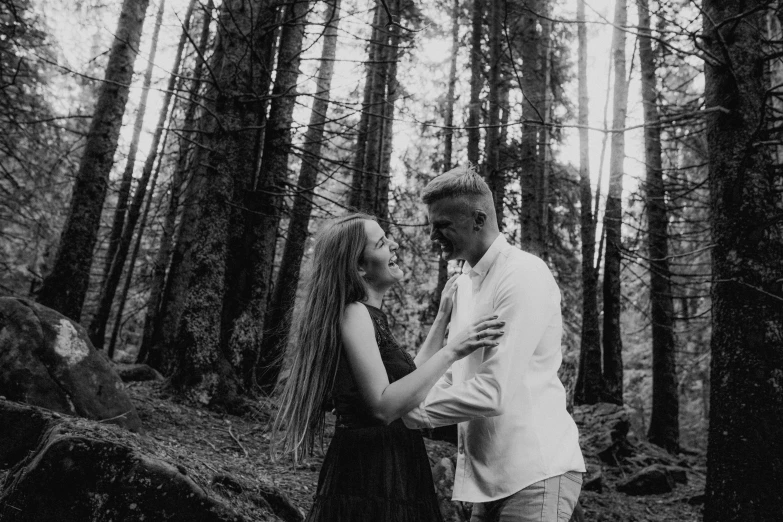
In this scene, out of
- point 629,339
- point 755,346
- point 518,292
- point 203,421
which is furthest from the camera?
point 629,339

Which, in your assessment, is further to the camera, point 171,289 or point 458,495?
point 171,289

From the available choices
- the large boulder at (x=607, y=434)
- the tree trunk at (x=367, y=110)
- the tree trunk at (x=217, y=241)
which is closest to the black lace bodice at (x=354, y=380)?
the tree trunk at (x=217, y=241)

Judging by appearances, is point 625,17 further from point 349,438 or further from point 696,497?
point 349,438

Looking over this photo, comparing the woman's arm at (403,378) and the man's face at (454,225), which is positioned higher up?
the man's face at (454,225)

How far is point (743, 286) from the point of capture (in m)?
4.67

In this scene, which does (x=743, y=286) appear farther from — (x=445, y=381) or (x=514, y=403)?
(x=514, y=403)

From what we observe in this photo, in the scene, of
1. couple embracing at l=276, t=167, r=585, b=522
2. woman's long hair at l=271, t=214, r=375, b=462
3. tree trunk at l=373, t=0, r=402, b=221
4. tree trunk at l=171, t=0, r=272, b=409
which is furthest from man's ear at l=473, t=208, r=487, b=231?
tree trunk at l=373, t=0, r=402, b=221

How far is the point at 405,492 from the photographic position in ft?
8.49

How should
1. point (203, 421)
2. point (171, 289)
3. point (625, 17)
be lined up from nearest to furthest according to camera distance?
point (203, 421)
point (171, 289)
point (625, 17)

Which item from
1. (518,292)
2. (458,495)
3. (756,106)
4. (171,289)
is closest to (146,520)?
(458,495)

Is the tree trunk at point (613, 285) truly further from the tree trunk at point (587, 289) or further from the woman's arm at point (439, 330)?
the woman's arm at point (439, 330)

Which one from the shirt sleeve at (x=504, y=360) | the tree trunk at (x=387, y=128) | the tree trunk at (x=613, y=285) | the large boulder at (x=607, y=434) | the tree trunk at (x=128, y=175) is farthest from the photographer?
the tree trunk at (x=128, y=175)

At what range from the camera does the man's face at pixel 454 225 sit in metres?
2.79

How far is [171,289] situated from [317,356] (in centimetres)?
1044
